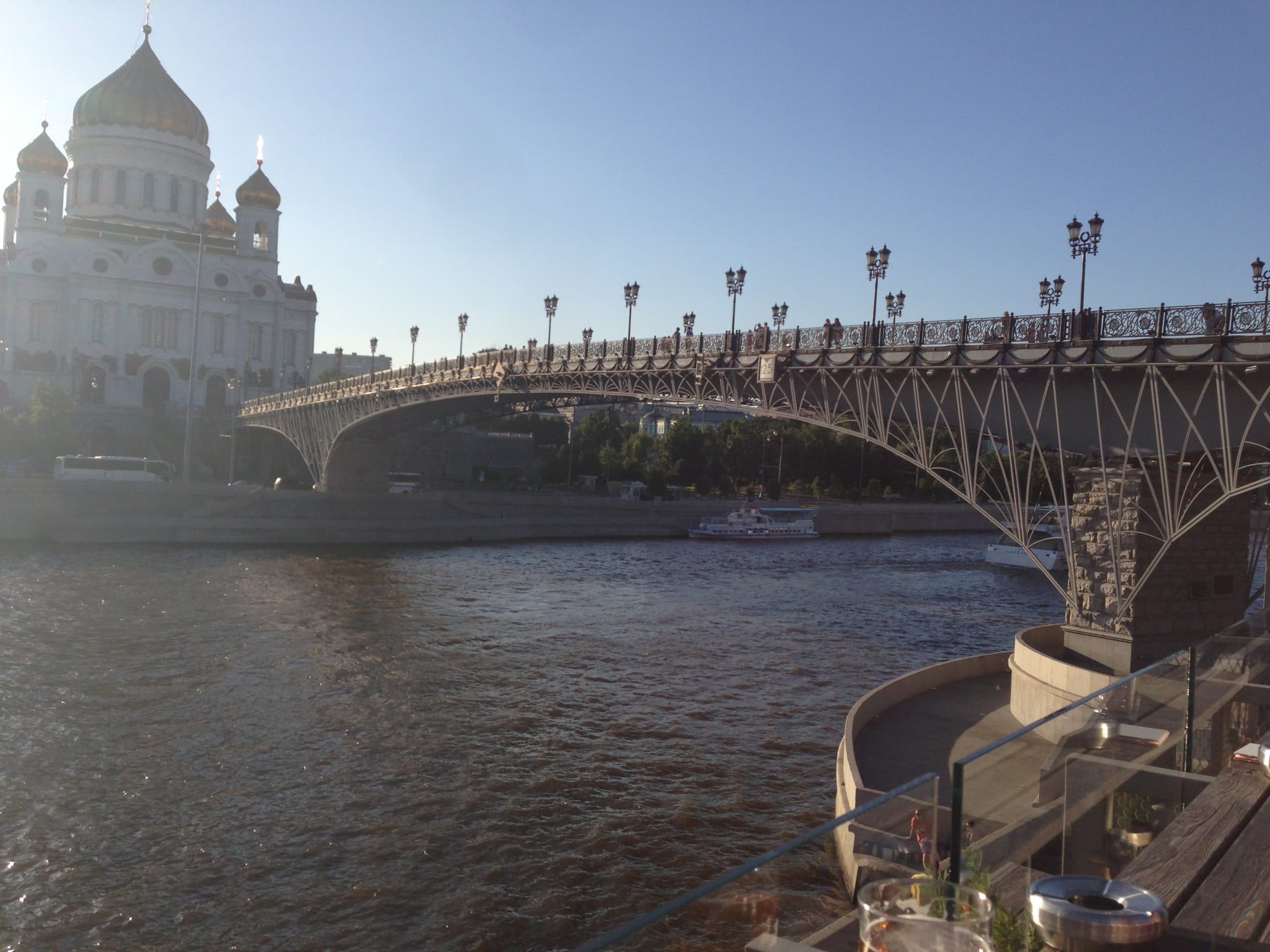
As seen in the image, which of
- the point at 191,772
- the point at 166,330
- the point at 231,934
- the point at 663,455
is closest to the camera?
the point at 231,934

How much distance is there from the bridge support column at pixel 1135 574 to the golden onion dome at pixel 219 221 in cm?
6968

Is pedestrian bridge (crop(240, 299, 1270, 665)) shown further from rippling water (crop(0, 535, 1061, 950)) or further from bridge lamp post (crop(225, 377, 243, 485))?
bridge lamp post (crop(225, 377, 243, 485))

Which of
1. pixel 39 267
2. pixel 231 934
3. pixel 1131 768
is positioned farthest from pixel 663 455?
pixel 1131 768

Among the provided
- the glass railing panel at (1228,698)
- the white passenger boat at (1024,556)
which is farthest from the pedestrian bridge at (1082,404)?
the white passenger boat at (1024,556)

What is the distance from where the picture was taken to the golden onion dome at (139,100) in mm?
63938

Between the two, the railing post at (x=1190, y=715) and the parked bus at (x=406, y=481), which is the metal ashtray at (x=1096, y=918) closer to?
the railing post at (x=1190, y=715)

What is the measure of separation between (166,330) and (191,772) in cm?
6061

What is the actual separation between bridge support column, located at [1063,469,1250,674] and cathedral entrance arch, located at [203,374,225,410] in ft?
203

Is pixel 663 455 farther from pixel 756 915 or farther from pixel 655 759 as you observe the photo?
pixel 756 915

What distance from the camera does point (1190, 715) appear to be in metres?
4.30

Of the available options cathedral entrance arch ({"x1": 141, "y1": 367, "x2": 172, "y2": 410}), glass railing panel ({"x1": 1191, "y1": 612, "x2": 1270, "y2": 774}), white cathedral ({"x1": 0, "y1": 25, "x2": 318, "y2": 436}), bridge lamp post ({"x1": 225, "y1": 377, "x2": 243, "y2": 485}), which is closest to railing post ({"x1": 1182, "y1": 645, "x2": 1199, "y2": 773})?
glass railing panel ({"x1": 1191, "y1": 612, "x2": 1270, "y2": 774})

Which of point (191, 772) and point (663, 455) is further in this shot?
point (663, 455)

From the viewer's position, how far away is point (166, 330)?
214ft

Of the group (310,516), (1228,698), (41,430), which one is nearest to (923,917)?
(1228,698)
